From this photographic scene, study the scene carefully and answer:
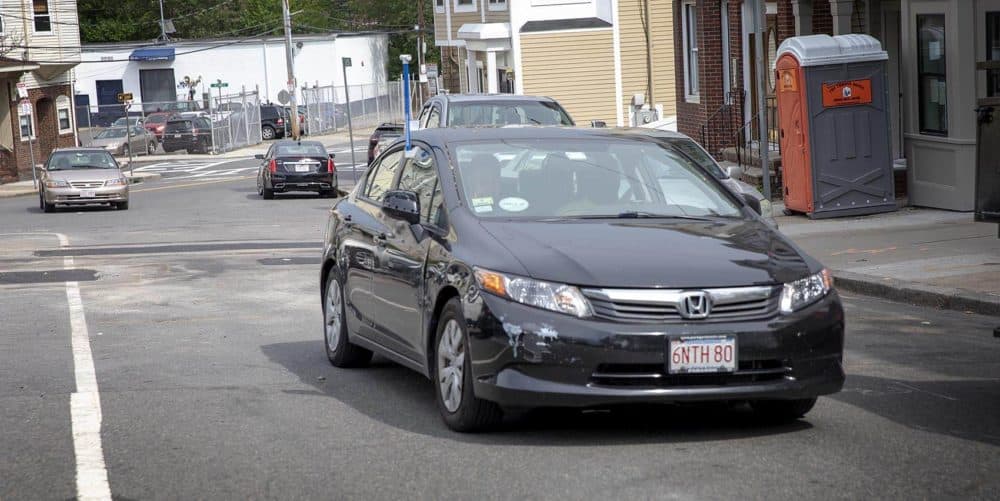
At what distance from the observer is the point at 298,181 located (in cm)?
3603

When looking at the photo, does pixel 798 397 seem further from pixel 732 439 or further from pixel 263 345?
pixel 263 345

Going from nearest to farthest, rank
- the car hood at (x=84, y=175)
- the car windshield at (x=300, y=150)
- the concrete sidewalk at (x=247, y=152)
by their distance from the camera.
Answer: the car hood at (x=84, y=175) < the car windshield at (x=300, y=150) < the concrete sidewalk at (x=247, y=152)

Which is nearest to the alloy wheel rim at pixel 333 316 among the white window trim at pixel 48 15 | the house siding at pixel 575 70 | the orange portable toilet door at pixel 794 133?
the orange portable toilet door at pixel 794 133

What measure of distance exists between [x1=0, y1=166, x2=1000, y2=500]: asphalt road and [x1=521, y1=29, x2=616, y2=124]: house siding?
99.9 ft

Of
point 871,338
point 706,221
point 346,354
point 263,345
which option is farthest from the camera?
point 263,345

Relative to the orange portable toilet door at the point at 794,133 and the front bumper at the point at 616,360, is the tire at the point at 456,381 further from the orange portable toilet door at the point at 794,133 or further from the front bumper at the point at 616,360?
the orange portable toilet door at the point at 794,133

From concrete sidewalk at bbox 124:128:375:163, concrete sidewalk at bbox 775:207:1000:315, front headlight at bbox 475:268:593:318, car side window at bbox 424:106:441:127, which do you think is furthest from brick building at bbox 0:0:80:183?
front headlight at bbox 475:268:593:318

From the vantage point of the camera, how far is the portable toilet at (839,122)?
1855cm

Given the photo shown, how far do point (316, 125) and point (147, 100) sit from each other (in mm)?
12913

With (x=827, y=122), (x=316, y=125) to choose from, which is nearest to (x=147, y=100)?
(x=316, y=125)

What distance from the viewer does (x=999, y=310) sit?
11516 millimetres

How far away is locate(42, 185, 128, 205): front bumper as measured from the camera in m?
32.7

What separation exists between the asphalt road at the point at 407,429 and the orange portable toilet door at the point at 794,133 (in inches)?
232

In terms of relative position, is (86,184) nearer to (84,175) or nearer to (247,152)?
(84,175)
